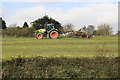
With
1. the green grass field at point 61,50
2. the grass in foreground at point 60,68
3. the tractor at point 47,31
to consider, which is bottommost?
the grass in foreground at point 60,68

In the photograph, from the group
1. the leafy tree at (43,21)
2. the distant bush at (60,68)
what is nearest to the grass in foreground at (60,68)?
the distant bush at (60,68)

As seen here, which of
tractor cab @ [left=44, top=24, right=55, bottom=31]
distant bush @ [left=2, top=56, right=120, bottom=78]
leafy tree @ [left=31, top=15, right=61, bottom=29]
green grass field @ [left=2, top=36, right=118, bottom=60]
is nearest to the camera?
distant bush @ [left=2, top=56, right=120, bottom=78]

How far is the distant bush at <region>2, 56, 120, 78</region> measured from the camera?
15.6 ft

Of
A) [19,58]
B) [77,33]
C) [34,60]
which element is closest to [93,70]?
[34,60]

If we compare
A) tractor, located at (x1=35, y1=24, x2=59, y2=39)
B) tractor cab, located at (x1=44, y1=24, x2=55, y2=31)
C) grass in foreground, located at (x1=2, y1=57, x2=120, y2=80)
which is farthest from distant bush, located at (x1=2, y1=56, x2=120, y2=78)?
tractor cab, located at (x1=44, y1=24, x2=55, y2=31)

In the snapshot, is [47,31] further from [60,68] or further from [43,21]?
[60,68]

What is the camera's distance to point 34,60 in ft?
17.1

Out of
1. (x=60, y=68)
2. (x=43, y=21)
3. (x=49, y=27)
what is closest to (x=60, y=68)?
(x=60, y=68)

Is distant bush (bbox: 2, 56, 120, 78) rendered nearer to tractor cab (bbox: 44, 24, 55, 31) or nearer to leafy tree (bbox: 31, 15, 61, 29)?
leafy tree (bbox: 31, 15, 61, 29)

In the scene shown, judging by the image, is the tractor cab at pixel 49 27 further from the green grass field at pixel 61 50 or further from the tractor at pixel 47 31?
the green grass field at pixel 61 50

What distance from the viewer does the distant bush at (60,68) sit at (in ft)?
15.6

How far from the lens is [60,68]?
4891 millimetres

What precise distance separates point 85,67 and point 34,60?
4.72 ft

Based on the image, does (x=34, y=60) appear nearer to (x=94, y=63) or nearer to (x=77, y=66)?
(x=77, y=66)
